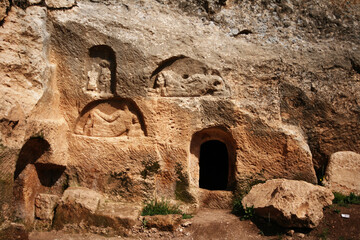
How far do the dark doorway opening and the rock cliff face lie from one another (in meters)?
2.03

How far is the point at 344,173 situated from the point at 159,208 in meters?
3.16

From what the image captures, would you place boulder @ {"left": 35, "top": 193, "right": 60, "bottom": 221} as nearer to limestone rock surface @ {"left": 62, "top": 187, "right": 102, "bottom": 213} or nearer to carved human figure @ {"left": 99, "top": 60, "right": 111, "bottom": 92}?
limestone rock surface @ {"left": 62, "top": 187, "right": 102, "bottom": 213}

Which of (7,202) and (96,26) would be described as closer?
(7,202)

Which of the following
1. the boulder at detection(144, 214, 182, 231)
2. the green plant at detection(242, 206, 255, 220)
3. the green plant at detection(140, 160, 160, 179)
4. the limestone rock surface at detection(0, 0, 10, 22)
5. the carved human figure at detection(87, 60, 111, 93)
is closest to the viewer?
the limestone rock surface at detection(0, 0, 10, 22)

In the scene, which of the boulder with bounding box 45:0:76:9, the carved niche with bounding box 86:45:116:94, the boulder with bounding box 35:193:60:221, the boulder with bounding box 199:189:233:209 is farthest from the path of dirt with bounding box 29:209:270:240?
the boulder with bounding box 45:0:76:9

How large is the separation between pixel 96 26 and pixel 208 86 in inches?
80.4

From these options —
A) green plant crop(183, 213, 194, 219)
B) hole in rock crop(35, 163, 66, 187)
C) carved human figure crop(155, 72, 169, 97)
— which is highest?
carved human figure crop(155, 72, 169, 97)

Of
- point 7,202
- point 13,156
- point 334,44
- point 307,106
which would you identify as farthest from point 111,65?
point 334,44

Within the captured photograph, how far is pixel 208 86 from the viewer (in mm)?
6629

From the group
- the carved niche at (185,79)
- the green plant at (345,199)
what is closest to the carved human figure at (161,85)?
the carved niche at (185,79)

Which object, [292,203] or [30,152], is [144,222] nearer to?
[30,152]

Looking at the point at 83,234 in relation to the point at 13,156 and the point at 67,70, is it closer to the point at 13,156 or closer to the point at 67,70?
the point at 13,156

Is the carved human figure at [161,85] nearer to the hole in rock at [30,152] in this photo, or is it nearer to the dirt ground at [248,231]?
the hole in rock at [30,152]

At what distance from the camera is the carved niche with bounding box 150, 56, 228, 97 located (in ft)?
21.3
